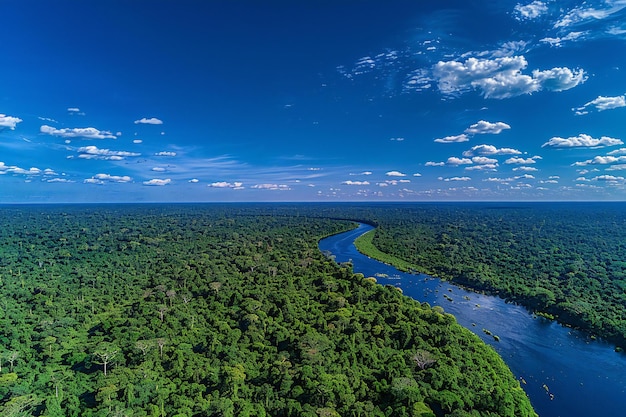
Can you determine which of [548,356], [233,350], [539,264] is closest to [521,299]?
[548,356]

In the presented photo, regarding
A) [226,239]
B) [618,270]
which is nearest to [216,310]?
[226,239]

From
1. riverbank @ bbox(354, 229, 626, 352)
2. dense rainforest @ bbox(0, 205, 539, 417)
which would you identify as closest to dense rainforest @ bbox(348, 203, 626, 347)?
riverbank @ bbox(354, 229, 626, 352)

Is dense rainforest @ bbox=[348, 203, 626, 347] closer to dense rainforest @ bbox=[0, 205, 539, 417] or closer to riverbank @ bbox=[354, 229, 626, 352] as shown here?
riverbank @ bbox=[354, 229, 626, 352]

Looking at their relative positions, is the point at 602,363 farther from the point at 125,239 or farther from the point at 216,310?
the point at 125,239

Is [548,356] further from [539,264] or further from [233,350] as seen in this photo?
[539,264]

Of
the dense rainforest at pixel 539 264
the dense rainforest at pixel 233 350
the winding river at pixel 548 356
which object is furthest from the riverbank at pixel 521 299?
the dense rainforest at pixel 233 350

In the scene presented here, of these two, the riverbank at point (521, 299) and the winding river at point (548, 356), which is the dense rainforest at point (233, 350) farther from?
the riverbank at point (521, 299)
